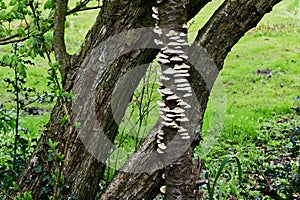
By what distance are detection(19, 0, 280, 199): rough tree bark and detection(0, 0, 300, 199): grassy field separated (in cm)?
66

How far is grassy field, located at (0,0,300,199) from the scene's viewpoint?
13.0ft

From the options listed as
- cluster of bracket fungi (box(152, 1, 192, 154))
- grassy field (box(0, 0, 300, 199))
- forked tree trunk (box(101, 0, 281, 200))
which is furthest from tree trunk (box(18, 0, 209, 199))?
grassy field (box(0, 0, 300, 199))

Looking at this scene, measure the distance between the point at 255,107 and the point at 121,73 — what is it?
4.30 metres

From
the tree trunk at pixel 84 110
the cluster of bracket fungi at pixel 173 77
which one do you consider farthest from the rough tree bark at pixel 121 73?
the cluster of bracket fungi at pixel 173 77

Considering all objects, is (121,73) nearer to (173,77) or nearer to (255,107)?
(173,77)

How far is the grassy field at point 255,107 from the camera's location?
3.96 m

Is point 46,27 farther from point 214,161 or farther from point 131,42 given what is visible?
point 214,161

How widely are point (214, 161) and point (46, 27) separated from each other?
2572mm

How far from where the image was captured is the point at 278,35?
10242 mm

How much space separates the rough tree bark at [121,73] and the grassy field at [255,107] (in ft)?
2.15

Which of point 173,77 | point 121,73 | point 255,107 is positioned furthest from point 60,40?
point 255,107

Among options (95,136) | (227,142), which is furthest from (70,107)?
(227,142)

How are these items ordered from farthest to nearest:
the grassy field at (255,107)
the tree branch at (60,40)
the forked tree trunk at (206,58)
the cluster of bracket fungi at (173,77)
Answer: the grassy field at (255,107) < the tree branch at (60,40) < the forked tree trunk at (206,58) < the cluster of bracket fungi at (173,77)

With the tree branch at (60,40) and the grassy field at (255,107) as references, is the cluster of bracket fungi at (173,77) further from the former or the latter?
the tree branch at (60,40)
